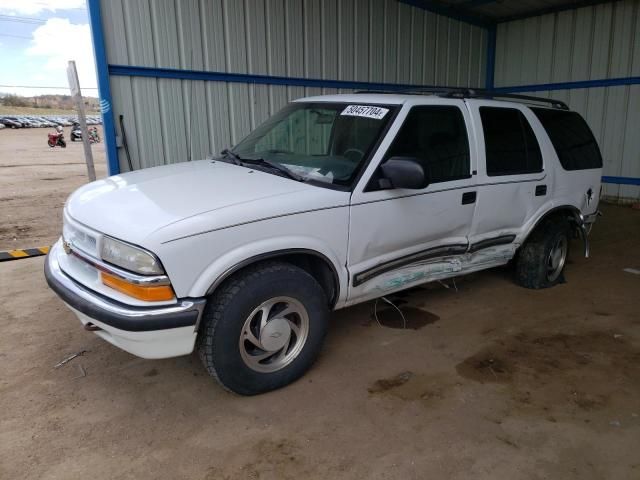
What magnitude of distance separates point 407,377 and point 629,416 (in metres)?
1.33

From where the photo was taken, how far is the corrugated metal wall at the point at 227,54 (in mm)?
6320

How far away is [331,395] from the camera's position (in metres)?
3.14

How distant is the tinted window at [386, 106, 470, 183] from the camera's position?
359 cm

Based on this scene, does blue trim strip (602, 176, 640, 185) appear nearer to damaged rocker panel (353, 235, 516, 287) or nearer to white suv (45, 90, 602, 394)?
white suv (45, 90, 602, 394)

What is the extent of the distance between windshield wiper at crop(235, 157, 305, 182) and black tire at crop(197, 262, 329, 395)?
2.12 feet

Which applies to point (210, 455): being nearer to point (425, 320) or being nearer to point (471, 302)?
point (425, 320)

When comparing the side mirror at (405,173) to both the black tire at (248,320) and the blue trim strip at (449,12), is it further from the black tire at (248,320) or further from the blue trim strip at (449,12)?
the blue trim strip at (449,12)

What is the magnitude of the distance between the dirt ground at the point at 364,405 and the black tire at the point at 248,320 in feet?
0.49

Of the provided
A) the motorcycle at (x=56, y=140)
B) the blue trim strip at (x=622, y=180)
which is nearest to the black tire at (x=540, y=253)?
the blue trim strip at (x=622, y=180)

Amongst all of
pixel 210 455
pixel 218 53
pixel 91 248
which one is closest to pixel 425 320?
pixel 210 455

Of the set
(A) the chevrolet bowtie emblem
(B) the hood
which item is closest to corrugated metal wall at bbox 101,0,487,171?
(B) the hood

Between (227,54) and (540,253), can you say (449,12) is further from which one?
(540,253)

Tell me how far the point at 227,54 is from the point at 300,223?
495cm

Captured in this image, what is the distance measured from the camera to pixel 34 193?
461 inches
